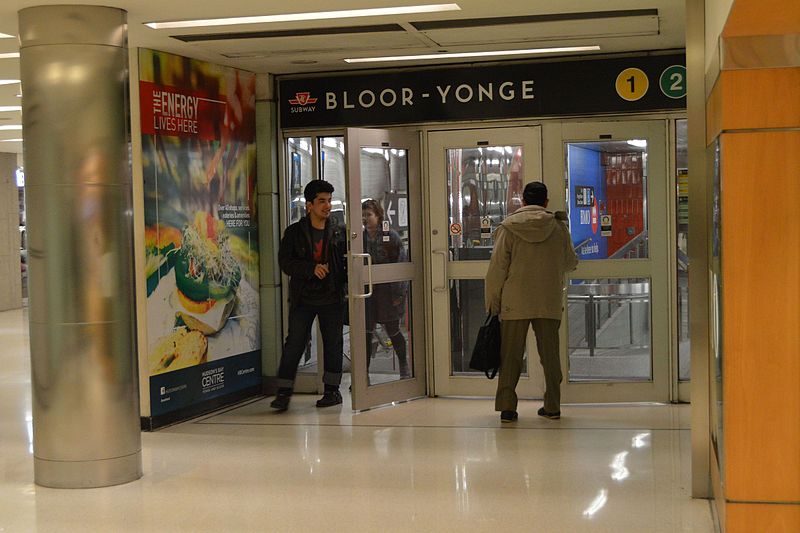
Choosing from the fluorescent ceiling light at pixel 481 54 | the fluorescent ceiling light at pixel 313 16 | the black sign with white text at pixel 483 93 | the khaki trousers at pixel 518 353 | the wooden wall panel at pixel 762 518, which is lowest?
the wooden wall panel at pixel 762 518

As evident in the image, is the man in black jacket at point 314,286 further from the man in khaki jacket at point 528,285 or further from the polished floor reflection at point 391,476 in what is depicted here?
the man in khaki jacket at point 528,285

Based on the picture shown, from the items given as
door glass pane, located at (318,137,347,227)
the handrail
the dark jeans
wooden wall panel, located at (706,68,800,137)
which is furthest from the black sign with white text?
wooden wall panel, located at (706,68,800,137)

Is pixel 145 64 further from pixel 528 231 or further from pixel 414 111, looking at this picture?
pixel 528 231

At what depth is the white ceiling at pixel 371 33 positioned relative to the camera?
578 cm

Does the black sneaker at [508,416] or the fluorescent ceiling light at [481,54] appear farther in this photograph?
the fluorescent ceiling light at [481,54]

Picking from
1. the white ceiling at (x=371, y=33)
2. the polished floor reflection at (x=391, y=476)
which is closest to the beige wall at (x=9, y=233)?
the white ceiling at (x=371, y=33)

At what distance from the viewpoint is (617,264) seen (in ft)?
25.6

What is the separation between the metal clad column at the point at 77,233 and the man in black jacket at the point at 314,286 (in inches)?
89.0

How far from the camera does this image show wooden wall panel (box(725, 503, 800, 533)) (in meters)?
3.83

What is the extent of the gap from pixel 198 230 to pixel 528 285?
7.81 ft

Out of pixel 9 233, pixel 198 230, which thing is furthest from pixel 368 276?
pixel 9 233

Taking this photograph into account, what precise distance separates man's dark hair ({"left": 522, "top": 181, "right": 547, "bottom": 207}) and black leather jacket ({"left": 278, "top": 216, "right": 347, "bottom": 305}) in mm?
1608

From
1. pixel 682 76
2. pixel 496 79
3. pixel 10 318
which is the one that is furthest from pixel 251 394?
pixel 10 318

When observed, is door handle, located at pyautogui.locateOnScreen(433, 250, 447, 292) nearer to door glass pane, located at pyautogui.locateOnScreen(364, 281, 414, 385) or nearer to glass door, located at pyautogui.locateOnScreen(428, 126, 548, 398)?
glass door, located at pyautogui.locateOnScreen(428, 126, 548, 398)
